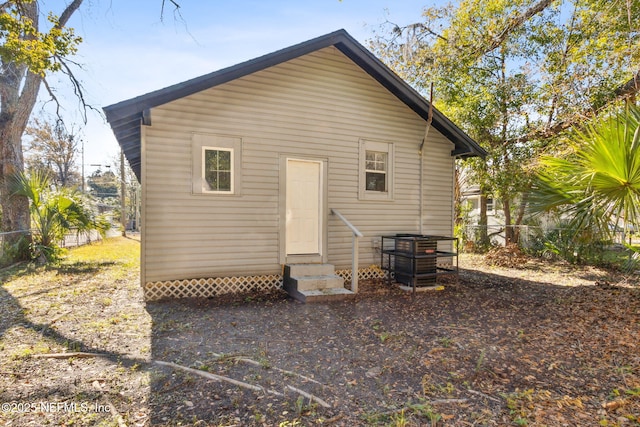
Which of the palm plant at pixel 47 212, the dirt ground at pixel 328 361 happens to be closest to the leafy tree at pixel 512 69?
the dirt ground at pixel 328 361

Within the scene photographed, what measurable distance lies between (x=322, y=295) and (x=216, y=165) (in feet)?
9.82

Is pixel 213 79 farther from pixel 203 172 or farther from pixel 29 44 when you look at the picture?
pixel 29 44

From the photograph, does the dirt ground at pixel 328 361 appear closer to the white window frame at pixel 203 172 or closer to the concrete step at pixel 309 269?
the concrete step at pixel 309 269

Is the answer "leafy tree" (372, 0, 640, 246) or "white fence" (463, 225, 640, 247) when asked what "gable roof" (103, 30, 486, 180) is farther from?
"white fence" (463, 225, 640, 247)

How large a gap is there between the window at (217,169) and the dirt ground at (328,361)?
1987 mm

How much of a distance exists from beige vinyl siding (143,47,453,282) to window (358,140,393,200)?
0.45ft

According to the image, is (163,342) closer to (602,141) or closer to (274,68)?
(274,68)

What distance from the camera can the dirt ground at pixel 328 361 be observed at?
2.63m

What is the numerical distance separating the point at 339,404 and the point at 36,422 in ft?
7.23

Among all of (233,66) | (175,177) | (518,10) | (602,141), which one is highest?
(518,10)

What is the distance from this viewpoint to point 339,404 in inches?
108

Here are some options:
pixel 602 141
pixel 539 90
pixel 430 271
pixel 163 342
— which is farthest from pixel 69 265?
pixel 539 90

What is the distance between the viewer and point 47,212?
352 inches

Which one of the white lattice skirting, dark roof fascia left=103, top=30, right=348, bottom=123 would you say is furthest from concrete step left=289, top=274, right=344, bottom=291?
dark roof fascia left=103, top=30, right=348, bottom=123
